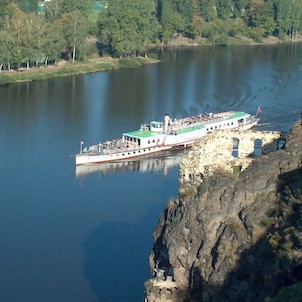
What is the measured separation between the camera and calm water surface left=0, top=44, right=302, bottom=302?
23.4 metres

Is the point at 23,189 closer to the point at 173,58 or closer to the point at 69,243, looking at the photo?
the point at 69,243

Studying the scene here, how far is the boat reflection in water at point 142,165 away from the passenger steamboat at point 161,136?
394 mm

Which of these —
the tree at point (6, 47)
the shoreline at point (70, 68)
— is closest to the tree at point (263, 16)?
the shoreline at point (70, 68)

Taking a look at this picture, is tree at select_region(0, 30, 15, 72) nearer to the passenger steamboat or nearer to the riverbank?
the riverbank

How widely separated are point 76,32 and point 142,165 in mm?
27079

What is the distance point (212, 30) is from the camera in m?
74.9

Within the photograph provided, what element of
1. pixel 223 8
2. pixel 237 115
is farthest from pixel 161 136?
pixel 223 8

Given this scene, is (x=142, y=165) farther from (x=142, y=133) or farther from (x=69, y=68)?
(x=69, y=68)

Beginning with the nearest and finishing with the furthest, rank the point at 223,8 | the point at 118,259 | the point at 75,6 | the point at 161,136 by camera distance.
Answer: the point at 118,259, the point at 161,136, the point at 75,6, the point at 223,8

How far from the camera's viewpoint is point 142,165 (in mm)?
35469

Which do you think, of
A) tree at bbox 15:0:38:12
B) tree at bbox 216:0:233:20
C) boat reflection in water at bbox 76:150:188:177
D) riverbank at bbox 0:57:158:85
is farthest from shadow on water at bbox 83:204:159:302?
tree at bbox 216:0:233:20

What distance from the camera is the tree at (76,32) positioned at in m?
59.9

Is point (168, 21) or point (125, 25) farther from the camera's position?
point (168, 21)

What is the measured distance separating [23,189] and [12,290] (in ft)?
28.3
